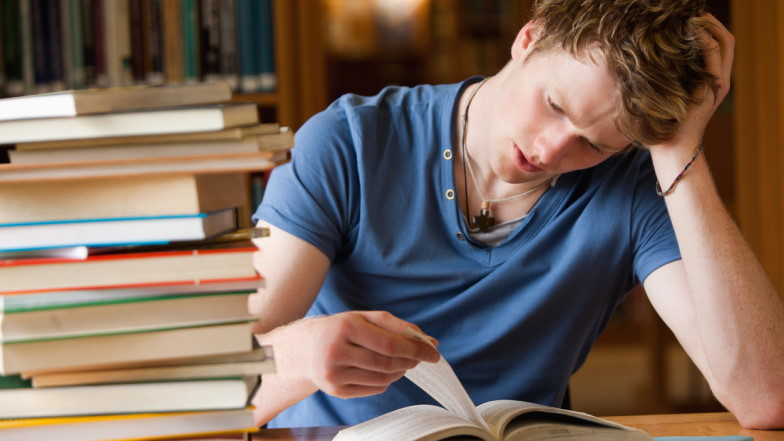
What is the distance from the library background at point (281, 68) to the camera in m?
2.27

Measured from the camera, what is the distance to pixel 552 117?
1.07m

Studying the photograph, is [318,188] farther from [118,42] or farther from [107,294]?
[118,42]

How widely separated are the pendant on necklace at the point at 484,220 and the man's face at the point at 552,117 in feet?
0.25

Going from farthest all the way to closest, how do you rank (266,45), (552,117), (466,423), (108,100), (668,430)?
(266,45), (552,117), (668,430), (466,423), (108,100)

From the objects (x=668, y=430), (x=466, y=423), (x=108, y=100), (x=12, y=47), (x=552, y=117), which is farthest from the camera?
(x=12, y=47)

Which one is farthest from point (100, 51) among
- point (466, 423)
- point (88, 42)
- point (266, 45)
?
point (466, 423)

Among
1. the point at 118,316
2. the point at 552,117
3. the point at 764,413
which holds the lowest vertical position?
the point at 764,413

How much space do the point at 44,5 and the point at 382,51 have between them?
7.23 feet

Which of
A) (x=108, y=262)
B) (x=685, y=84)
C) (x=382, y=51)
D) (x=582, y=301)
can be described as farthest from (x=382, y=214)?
(x=382, y=51)

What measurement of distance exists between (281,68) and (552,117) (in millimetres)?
1441

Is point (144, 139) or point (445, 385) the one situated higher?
point (144, 139)

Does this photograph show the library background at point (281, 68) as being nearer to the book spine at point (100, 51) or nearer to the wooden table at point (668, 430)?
the book spine at point (100, 51)

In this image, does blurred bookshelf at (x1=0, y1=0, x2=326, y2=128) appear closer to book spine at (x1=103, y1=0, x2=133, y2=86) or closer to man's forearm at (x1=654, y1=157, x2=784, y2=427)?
book spine at (x1=103, y1=0, x2=133, y2=86)

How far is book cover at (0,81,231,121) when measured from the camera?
0.65 meters
